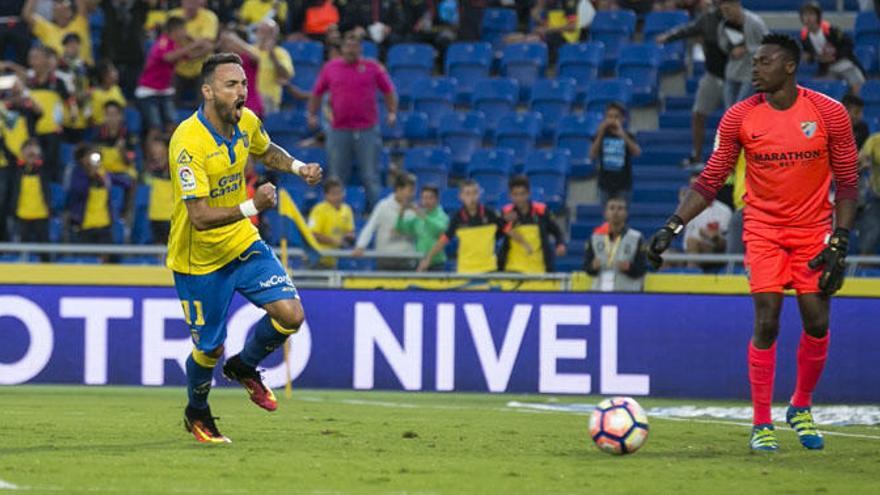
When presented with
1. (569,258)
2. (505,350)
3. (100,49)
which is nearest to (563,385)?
(505,350)

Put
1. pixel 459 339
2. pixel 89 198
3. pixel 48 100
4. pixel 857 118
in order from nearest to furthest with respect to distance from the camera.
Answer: pixel 459 339 → pixel 857 118 → pixel 89 198 → pixel 48 100

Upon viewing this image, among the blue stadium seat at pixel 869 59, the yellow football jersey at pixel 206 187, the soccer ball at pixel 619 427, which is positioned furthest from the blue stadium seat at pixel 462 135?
the soccer ball at pixel 619 427

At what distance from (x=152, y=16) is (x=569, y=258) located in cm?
773

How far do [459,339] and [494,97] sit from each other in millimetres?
7021

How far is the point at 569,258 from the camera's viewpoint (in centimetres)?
2116

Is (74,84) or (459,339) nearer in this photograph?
(459,339)

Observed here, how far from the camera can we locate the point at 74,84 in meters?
22.4

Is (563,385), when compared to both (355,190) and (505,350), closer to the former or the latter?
(505,350)

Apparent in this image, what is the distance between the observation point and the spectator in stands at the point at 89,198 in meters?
20.6

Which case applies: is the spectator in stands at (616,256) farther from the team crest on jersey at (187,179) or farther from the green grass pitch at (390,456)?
the team crest on jersey at (187,179)

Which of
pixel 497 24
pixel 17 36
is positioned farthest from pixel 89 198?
pixel 497 24

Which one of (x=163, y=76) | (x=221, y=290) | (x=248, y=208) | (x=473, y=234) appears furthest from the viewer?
(x=163, y=76)

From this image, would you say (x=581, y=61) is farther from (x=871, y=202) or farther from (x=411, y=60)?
(x=871, y=202)

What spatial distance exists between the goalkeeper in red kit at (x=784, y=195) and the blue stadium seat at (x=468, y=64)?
43.2ft
